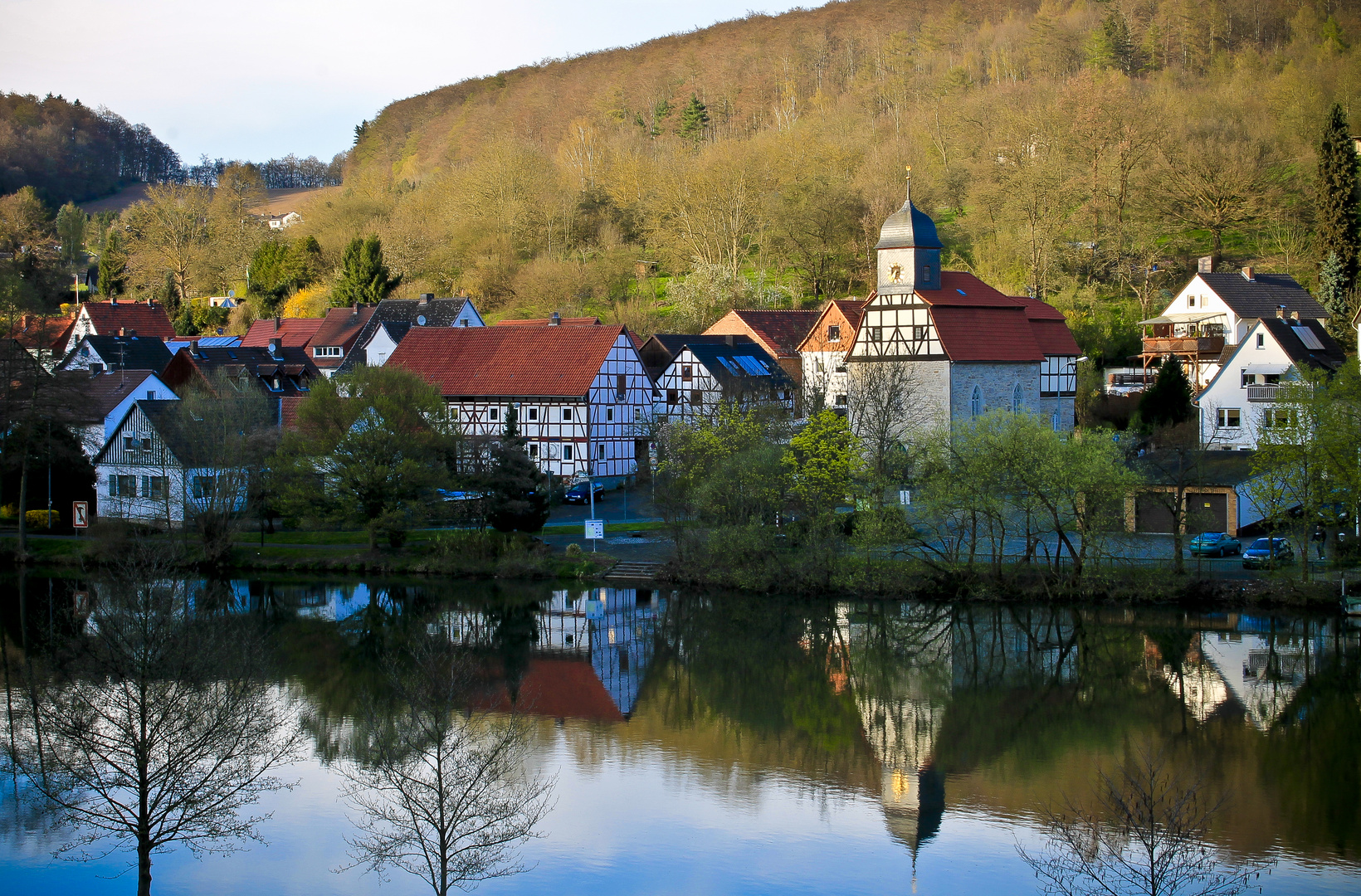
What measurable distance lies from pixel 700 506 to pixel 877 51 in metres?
77.7

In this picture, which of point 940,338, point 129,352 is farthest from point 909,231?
point 129,352

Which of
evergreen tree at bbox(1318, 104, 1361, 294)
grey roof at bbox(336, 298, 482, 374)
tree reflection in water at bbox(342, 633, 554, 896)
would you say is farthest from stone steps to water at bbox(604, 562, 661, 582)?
evergreen tree at bbox(1318, 104, 1361, 294)

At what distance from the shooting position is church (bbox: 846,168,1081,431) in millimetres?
43719

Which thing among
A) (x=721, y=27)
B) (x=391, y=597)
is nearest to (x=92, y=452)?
(x=391, y=597)

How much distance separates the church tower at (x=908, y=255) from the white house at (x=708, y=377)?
18.7 ft

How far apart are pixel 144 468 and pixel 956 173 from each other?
43.5m

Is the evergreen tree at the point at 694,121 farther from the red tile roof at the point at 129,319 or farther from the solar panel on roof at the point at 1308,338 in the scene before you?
the solar panel on roof at the point at 1308,338

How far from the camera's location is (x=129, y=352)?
174ft

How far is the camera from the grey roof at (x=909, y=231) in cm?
4456

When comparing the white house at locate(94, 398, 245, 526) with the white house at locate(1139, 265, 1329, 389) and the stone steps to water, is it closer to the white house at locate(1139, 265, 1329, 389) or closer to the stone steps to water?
the stone steps to water

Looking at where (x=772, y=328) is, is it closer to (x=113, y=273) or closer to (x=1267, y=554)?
(x=1267, y=554)

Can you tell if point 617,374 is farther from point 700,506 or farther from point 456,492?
point 700,506

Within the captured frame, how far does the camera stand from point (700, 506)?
3184 cm

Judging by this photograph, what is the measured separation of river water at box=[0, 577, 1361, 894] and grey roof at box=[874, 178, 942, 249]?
18571 mm
